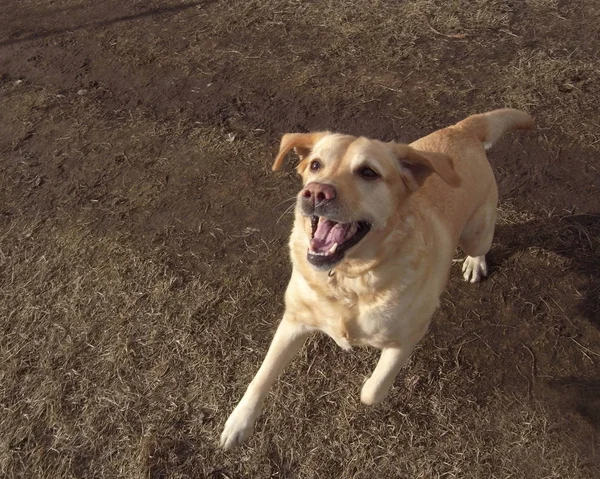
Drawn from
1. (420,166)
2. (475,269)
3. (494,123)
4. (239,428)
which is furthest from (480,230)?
(239,428)

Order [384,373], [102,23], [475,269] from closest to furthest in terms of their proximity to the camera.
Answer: [384,373] → [475,269] → [102,23]

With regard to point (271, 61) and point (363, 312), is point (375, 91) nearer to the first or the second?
point (271, 61)

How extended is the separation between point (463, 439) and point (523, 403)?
1.31 feet

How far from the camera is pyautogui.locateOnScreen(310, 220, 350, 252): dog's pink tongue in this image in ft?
7.00

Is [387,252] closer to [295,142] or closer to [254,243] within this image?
[295,142]

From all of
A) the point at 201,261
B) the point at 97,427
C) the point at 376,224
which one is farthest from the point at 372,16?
the point at 97,427

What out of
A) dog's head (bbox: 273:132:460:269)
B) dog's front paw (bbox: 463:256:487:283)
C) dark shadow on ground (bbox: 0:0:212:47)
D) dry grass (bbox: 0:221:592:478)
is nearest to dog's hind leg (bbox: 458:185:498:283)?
dog's front paw (bbox: 463:256:487:283)

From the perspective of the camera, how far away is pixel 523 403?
8.68 ft

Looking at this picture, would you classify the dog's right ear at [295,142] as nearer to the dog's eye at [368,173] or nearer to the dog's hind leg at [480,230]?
the dog's eye at [368,173]

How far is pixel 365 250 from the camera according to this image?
2.14m

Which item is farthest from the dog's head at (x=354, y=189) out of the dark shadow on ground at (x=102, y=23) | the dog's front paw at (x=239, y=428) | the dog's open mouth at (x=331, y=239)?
the dark shadow on ground at (x=102, y=23)

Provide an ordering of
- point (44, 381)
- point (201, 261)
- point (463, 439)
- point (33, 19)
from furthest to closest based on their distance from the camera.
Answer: point (33, 19) → point (201, 261) → point (44, 381) → point (463, 439)

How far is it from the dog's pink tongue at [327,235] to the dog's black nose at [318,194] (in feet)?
0.66

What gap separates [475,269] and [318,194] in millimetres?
1638
